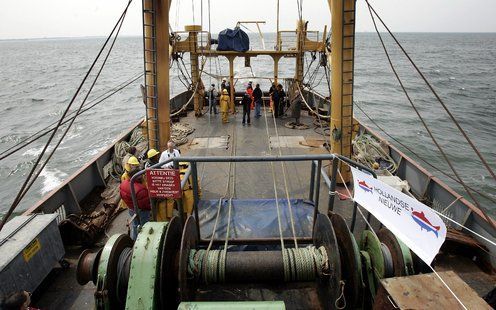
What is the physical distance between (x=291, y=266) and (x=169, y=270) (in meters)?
1.53

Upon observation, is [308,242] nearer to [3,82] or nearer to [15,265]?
[15,265]

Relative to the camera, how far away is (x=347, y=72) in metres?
7.82

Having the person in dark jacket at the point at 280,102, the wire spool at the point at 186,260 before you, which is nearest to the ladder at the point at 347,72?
the wire spool at the point at 186,260

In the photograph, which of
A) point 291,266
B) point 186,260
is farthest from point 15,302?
point 291,266

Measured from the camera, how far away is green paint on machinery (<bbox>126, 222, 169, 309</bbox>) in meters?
3.80

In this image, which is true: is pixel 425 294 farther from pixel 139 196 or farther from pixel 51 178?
pixel 51 178

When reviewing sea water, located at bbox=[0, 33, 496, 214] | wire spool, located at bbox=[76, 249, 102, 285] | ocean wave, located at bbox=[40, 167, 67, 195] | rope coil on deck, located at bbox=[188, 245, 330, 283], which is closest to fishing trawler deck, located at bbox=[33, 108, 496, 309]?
wire spool, located at bbox=[76, 249, 102, 285]

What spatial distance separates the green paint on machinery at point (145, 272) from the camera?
380 centimetres

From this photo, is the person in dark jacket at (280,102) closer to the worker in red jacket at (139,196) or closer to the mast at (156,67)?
the mast at (156,67)

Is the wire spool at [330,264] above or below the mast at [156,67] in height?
below

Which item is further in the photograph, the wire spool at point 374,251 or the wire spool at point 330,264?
the wire spool at point 374,251

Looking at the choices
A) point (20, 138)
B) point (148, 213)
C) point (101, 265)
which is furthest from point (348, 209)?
point (20, 138)

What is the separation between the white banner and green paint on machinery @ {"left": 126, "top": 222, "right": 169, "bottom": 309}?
8.27 feet

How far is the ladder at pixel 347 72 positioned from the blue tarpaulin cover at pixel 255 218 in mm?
2809
